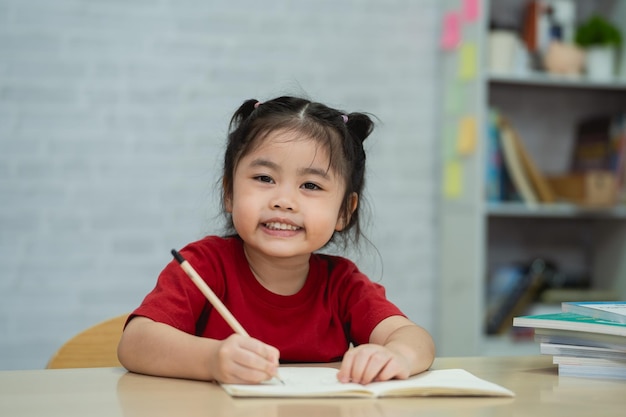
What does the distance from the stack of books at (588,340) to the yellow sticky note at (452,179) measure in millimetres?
1990

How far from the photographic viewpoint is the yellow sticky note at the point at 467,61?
3.11 m

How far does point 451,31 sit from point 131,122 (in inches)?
48.3

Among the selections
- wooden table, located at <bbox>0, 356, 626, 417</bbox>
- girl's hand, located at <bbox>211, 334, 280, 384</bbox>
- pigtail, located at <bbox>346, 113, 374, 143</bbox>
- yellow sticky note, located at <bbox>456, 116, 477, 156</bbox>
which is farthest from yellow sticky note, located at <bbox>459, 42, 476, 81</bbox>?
girl's hand, located at <bbox>211, 334, 280, 384</bbox>

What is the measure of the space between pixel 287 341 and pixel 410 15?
227cm

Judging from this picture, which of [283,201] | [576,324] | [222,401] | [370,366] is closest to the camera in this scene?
[222,401]

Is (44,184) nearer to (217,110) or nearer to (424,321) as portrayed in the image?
(217,110)

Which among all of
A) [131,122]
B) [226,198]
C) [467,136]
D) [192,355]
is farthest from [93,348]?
[467,136]

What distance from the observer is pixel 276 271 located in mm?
1420

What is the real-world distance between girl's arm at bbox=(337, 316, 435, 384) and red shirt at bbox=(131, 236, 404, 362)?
0.05 m

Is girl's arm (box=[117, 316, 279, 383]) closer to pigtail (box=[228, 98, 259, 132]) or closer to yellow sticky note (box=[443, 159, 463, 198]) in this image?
pigtail (box=[228, 98, 259, 132])

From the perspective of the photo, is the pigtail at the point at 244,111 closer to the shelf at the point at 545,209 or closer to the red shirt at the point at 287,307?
the red shirt at the point at 287,307

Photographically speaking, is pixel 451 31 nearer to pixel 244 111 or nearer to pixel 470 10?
pixel 470 10

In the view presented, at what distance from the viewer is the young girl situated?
1293mm

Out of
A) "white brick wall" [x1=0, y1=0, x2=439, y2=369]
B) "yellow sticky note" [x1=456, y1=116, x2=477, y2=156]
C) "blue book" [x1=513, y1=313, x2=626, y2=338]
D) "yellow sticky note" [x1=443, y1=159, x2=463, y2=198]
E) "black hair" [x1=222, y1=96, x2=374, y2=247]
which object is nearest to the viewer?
"blue book" [x1=513, y1=313, x2=626, y2=338]
